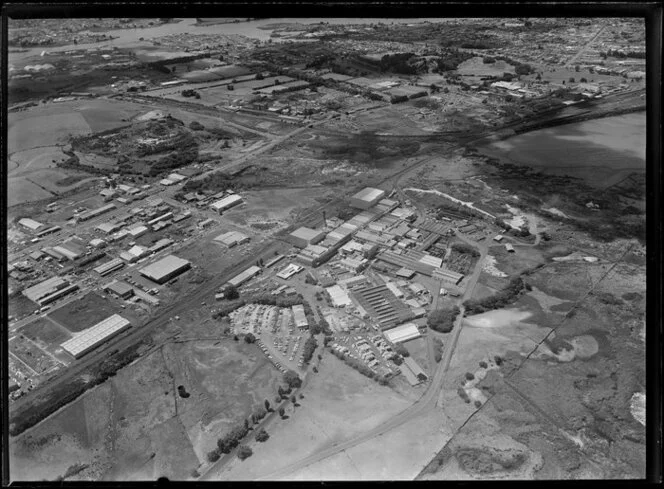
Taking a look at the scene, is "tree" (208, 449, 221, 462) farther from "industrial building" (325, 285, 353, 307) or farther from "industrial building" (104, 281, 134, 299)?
"industrial building" (104, 281, 134, 299)

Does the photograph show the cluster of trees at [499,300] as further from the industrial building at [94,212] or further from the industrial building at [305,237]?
the industrial building at [94,212]

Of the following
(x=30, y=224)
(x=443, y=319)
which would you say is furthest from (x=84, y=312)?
(x=443, y=319)

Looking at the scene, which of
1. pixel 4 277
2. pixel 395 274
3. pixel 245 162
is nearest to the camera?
pixel 4 277

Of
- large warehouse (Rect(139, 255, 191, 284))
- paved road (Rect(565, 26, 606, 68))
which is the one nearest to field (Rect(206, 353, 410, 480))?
large warehouse (Rect(139, 255, 191, 284))

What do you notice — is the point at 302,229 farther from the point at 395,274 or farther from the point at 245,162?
the point at 245,162


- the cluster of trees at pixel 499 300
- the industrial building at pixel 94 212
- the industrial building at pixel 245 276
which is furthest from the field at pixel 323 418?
the industrial building at pixel 94 212
